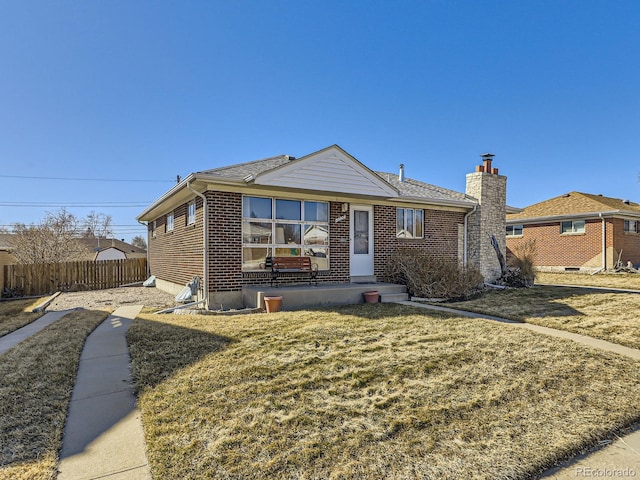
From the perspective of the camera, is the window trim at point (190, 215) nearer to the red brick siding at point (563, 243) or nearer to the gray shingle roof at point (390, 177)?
the gray shingle roof at point (390, 177)

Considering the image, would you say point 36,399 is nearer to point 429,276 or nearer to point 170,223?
point 429,276

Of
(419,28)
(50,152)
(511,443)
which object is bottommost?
(511,443)

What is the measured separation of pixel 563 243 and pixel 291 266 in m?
19.2

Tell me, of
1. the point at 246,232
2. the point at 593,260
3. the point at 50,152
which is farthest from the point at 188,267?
the point at 593,260

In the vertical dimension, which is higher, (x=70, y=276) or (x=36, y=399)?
(x=70, y=276)

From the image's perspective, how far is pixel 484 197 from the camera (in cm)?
1355

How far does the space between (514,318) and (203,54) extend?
→ 493 inches

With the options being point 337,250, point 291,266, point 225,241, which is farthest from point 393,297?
point 225,241

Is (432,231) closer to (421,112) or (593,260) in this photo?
(421,112)

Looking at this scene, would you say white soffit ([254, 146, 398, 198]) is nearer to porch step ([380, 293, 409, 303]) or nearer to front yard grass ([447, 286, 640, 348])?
porch step ([380, 293, 409, 303])

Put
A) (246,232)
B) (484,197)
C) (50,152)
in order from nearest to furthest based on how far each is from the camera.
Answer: (246,232) → (484,197) → (50,152)

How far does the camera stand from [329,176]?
9.73 m

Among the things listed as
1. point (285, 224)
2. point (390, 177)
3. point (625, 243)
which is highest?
point (390, 177)

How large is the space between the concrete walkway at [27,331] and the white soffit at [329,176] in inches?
210
